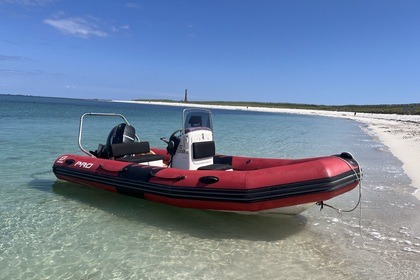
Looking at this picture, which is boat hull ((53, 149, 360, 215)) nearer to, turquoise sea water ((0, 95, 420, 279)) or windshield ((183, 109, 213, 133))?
turquoise sea water ((0, 95, 420, 279))

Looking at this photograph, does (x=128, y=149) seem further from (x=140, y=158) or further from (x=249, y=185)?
(x=249, y=185)

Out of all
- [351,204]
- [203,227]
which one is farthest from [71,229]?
[351,204]

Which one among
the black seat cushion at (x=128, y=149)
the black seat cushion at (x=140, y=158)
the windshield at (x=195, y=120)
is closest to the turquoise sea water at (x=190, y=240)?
the black seat cushion at (x=140, y=158)

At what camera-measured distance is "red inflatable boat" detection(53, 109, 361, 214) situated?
4.03 meters

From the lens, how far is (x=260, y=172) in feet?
14.0

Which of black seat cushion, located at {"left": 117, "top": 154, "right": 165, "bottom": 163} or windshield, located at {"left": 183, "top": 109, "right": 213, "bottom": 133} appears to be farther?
black seat cushion, located at {"left": 117, "top": 154, "right": 165, "bottom": 163}

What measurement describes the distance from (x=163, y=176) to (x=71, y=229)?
54.1 inches

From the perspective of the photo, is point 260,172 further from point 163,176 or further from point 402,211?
point 402,211

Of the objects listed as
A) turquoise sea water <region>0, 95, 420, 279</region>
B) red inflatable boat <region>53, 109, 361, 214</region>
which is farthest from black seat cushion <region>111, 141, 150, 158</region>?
turquoise sea water <region>0, 95, 420, 279</region>

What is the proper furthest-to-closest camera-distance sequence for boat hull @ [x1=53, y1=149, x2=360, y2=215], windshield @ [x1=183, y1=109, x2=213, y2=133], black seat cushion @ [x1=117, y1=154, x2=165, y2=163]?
black seat cushion @ [x1=117, y1=154, x2=165, y2=163] → windshield @ [x1=183, y1=109, x2=213, y2=133] → boat hull @ [x1=53, y1=149, x2=360, y2=215]

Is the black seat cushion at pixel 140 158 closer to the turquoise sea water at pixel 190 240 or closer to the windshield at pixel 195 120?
the turquoise sea water at pixel 190 240

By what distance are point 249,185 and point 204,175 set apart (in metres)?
0.68

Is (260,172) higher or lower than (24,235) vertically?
higher

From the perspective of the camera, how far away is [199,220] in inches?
188
